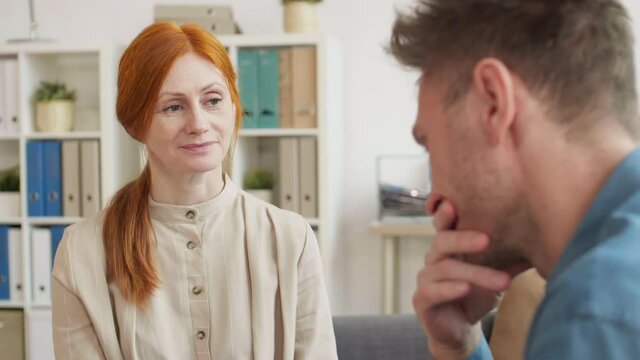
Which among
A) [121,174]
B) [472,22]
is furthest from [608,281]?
[121,174]

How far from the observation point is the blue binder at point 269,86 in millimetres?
3383

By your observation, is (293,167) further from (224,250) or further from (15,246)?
(224,250)

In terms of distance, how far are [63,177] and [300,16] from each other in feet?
4.50

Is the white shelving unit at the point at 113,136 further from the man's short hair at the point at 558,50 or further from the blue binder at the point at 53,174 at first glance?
the man's short hair at the point at 558,50

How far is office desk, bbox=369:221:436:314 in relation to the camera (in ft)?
11.1

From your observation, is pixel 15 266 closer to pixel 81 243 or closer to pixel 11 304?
pixel 11 304

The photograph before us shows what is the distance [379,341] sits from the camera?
6.70 feet

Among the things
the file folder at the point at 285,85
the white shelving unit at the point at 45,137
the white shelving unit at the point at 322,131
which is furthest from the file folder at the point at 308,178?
the white shelving unit at the point at 45,137

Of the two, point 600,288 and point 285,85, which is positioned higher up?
point 285,85

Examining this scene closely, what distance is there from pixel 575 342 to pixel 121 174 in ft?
10.5

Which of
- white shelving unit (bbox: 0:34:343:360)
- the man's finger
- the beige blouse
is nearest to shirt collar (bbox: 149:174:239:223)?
the beige blouse

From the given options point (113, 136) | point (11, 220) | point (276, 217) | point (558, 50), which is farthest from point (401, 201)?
point (558, 50)

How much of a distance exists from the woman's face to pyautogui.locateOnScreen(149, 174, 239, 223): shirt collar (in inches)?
3.1

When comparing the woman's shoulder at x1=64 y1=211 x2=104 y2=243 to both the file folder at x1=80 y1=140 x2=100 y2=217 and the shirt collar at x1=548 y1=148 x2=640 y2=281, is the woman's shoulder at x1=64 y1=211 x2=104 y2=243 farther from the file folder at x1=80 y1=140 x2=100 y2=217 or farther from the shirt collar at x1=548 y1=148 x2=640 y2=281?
the file folder at x1=80 y1=140 x2=100 y2=217
